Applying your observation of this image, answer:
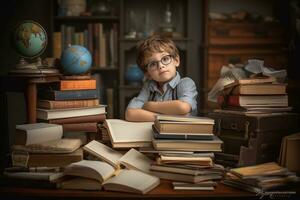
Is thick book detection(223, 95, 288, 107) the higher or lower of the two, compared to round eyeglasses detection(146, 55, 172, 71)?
lower

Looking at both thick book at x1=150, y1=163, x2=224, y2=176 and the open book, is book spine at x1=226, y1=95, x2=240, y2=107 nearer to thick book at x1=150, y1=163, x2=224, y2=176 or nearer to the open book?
thick book at x1=150, y1=163, x2=224, y2=176

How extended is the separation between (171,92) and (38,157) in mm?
815

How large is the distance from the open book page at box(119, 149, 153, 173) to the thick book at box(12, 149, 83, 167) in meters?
0.15

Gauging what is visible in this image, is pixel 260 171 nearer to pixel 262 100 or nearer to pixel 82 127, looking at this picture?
pixel 262 100

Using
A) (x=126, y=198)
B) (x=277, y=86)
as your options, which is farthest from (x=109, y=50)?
(x=126, y=198)

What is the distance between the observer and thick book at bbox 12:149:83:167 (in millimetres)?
1230

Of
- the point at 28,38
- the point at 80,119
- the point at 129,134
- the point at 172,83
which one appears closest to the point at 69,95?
the point at 80,119

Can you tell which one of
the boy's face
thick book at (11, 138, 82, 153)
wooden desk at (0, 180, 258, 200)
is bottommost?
wooden desk at (0, 180, 258, 200)

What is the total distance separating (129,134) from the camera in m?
1.34

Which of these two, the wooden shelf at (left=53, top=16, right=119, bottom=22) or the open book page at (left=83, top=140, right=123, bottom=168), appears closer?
the open book page at (left=83, top=140, right=123, bottom=168)

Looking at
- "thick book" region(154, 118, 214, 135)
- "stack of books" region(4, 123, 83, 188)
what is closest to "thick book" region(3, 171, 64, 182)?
"stack of books" region(4, 123, 83, 188)

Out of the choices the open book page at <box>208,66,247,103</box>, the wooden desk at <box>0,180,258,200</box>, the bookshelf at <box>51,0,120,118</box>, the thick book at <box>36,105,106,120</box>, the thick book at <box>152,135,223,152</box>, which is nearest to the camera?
the wooden desk at <box>0,180,258,200</box>

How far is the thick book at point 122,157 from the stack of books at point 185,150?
55 mm

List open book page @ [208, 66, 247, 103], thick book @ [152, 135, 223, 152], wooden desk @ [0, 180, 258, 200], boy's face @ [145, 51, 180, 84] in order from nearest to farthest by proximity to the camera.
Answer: wooden desk @ [0, 180, 258, 200] → thick book @ [152, 135, 223, 152] → boy's face @ [145, 51, 180, 84] → open book page @ [208, 66, 247, 103]
